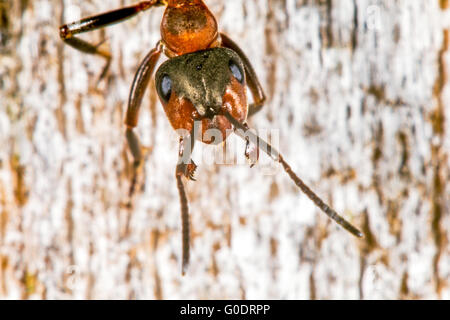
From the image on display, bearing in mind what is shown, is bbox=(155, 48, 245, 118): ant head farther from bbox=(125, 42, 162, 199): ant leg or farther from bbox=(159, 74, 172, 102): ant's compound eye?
bbox=(125, 42, 162, 199): ant leg

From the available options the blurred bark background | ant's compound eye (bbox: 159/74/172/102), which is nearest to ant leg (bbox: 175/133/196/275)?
ant's compound eye (bbox: 159/74/172/102)

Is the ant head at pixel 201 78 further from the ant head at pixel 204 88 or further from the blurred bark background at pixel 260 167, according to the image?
the blurred bark background at pixel 260 167

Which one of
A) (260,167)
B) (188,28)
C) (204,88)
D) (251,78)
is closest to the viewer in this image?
(204,88)

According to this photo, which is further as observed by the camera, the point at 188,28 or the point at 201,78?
the point at 188,28

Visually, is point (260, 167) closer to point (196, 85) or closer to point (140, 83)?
point (140, 83)

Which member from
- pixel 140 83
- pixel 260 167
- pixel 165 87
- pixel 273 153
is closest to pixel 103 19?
pixel 140 83

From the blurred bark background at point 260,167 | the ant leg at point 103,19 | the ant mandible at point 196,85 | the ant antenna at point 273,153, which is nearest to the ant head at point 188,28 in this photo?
the ant mandible at point 196,85

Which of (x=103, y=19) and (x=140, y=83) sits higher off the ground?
(x=103, y=19)
